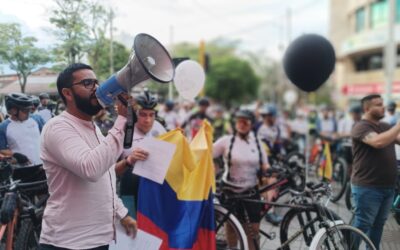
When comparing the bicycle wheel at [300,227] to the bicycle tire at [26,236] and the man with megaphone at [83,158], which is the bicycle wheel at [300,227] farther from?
the bicycle tire at [26,236]

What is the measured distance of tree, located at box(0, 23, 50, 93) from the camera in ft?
13.6

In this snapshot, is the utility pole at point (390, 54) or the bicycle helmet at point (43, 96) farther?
the utility pole at point (390, 54)

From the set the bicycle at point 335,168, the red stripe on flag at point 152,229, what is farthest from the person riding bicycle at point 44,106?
the bicycle at point 335,168

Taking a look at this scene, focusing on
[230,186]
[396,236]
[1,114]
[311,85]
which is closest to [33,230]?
[1,114]

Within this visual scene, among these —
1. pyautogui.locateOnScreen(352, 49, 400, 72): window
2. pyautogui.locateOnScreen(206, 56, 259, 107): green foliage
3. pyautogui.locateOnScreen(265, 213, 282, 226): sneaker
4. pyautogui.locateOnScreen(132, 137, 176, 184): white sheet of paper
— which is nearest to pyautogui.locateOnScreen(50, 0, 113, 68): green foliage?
pyautogui.locateOnScreen(132, 137, 176, 184): white sheet of paper

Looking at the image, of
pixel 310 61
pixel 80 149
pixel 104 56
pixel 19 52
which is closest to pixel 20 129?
pixel 19 52

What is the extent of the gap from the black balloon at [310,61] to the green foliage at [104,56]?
92.2 inches

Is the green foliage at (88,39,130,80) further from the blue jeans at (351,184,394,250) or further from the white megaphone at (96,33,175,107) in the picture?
the blue jeans at (351,184,394,250)

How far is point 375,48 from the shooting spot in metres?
34.2

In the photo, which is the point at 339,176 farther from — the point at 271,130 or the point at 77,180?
the point at 77,180

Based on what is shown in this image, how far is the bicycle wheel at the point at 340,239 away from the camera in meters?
3.59

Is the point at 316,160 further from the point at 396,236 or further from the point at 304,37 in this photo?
the point at 396,236

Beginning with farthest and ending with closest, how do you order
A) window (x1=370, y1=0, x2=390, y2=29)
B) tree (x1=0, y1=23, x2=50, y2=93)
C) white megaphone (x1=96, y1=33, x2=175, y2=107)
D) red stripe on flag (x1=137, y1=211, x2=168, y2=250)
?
1. window (x1=370, y1=0, x2=390, y2=29)
2. tree (x1=0, y1=23, x2=50, y2=93)
3. red stripe on flag (x1=137, y1=211, x2=168, y2=250)
4. white megaphone (x1=96, y1=33, x2=175, y2=107)

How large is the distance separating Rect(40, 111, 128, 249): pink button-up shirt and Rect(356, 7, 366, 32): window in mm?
37428
